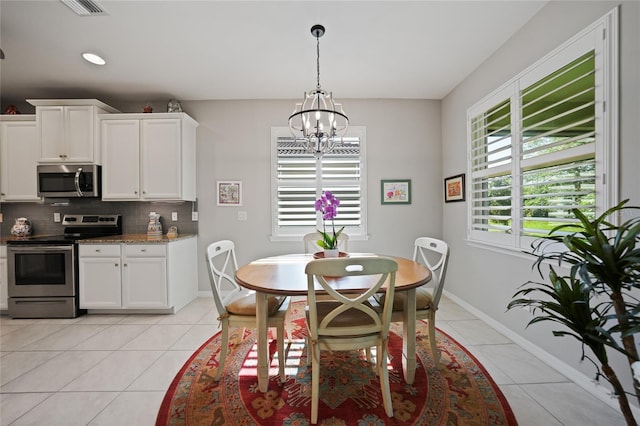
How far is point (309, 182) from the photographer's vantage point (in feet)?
11.8

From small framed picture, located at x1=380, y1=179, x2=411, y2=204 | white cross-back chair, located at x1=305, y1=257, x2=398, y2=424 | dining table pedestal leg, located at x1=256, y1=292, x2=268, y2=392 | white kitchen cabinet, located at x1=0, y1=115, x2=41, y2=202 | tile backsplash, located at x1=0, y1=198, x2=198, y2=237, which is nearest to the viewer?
white cross-back chair, located at x1=305, y1=257, x2=398, y2=424

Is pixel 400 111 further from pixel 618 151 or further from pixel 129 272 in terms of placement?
pixel 129 272

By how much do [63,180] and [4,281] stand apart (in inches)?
50.5

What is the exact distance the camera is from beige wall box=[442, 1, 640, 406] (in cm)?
148

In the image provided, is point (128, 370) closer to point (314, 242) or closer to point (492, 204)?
point (314, 242)

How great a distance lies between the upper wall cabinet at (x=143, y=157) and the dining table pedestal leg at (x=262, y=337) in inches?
86.8

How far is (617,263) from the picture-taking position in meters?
1.09

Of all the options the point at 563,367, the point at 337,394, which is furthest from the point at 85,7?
the point at 563,367

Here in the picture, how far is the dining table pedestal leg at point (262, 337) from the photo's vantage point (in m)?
1.66

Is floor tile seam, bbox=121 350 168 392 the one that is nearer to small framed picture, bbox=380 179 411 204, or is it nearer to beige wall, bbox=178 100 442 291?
beige wall, bbox=178 100 442 291

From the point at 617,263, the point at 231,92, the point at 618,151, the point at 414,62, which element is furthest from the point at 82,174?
the point at 618,151

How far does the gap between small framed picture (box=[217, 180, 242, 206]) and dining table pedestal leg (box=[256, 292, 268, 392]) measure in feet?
7.13

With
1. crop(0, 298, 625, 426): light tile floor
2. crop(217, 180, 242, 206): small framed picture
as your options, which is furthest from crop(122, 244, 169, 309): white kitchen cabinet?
crop(217, 180, 242, 206): small framed picture

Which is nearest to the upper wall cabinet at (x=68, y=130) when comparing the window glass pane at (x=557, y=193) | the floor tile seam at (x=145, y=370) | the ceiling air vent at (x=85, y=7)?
the ceiling air vent at (x=85, y=7)
